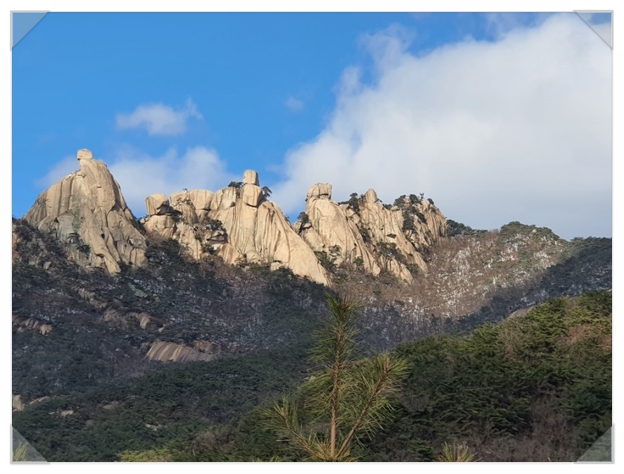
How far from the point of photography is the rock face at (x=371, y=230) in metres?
55.1

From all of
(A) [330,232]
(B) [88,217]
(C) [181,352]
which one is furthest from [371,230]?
(C) [181,352]

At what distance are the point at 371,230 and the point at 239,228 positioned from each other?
28.7 ft

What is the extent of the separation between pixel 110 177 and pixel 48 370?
1503 centimetres

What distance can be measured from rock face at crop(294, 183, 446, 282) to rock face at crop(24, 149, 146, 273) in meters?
11.3

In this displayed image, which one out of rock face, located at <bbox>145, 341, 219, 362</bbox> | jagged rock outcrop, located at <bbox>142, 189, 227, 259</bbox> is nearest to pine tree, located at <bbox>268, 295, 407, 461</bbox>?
rock face, located at <bbox>145, 341, 219, 362</bbox>

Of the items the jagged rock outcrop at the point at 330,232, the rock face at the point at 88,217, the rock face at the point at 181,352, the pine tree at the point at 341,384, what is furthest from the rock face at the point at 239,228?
the pine tree at the point at 341,384

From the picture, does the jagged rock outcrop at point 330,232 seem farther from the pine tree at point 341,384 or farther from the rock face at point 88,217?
the pine tree at point 341,384

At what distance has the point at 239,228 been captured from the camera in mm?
54594

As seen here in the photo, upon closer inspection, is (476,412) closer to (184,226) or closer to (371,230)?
(184,226)

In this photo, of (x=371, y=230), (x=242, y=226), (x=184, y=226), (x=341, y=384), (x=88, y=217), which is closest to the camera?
(x=341, y=384)

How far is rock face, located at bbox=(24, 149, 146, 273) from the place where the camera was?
47719 mm

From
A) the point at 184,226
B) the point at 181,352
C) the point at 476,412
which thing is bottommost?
the point at 476,412

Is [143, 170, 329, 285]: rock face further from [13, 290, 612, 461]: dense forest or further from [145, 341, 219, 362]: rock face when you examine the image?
[13, 290, 612, 461]: dense forest

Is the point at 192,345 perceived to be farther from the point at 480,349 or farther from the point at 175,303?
the point at 480,349
